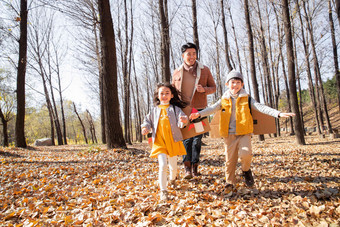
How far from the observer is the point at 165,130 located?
3.20 metres

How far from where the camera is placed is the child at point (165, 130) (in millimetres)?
3067

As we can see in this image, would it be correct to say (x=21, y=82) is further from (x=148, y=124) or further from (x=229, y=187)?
(x=229, y=187)

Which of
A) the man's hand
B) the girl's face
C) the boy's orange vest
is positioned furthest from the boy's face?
the girl's face

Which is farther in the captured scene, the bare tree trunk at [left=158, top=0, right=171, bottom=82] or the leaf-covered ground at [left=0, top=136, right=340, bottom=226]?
the bare tree trunk at [left=158, top=0, right=171, bottom=82]

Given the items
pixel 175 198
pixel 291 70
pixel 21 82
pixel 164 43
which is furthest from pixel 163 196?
pixel 21 82

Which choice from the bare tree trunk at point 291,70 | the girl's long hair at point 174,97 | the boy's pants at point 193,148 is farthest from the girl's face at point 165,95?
the bare tree trunk at point 291,70

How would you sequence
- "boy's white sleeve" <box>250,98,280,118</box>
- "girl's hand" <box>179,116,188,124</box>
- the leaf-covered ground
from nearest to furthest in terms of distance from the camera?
the leaf-covered ground
"boy's white sleeve" <box>250,98,280,118</box>
"girl's hand" <box>179,116,188,124</box>

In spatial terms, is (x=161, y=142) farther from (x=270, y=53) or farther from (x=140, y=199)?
(x=270, y=53)

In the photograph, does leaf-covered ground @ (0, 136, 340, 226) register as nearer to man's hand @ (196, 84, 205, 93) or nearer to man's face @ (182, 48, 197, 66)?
man's hand @ (196, 84, 205, 93)

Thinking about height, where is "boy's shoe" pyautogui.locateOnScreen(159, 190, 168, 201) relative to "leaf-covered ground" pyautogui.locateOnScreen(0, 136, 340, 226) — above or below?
above

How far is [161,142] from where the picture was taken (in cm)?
317

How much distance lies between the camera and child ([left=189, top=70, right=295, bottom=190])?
10.1 feet

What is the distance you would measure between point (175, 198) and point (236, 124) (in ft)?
4.87

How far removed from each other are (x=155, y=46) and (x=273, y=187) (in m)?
19.5
